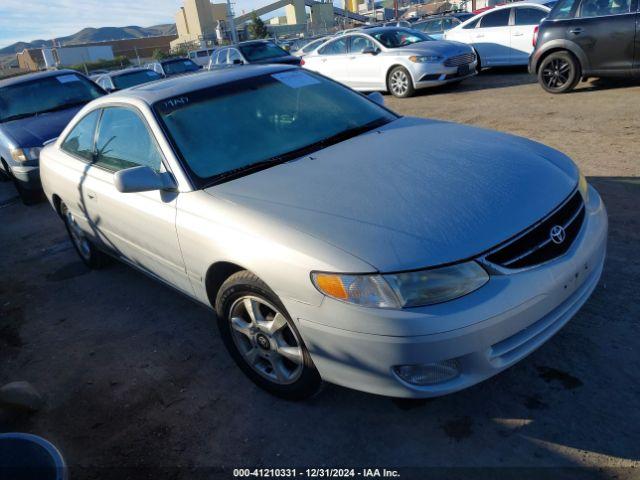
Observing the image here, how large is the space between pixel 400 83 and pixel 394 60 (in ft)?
1.56

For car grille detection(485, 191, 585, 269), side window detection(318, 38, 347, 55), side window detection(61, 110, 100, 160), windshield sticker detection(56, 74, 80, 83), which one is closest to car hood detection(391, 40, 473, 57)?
side window detection(318, 38, 347, 55)

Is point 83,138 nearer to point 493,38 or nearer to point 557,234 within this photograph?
point 557,234

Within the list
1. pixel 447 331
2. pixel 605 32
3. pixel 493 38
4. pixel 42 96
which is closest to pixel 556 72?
pixel 605 32

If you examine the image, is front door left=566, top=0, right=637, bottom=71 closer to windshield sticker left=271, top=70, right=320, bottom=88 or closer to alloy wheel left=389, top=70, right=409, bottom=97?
alloy wheel left=389, top=70, right=409, bottom=97

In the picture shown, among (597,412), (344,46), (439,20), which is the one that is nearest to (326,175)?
(597,412)

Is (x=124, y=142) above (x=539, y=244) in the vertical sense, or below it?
above

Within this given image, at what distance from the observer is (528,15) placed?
10719mm

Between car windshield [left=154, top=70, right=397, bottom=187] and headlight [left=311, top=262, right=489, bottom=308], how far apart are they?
115cm

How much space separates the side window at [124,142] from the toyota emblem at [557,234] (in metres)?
2.14

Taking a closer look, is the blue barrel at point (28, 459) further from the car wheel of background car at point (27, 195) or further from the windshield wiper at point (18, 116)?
the windshield wiper at point (18, 116)

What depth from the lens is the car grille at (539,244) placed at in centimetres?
211

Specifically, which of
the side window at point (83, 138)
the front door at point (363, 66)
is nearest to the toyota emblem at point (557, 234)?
the side window at point (83, 138)

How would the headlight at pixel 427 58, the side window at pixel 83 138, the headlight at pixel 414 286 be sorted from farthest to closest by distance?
the headlight at pixel 427 58 < the side window at pixel 83 138 < the headlight at pixel 414 286

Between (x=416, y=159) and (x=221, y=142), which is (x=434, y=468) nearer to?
(x=416, y=159)
